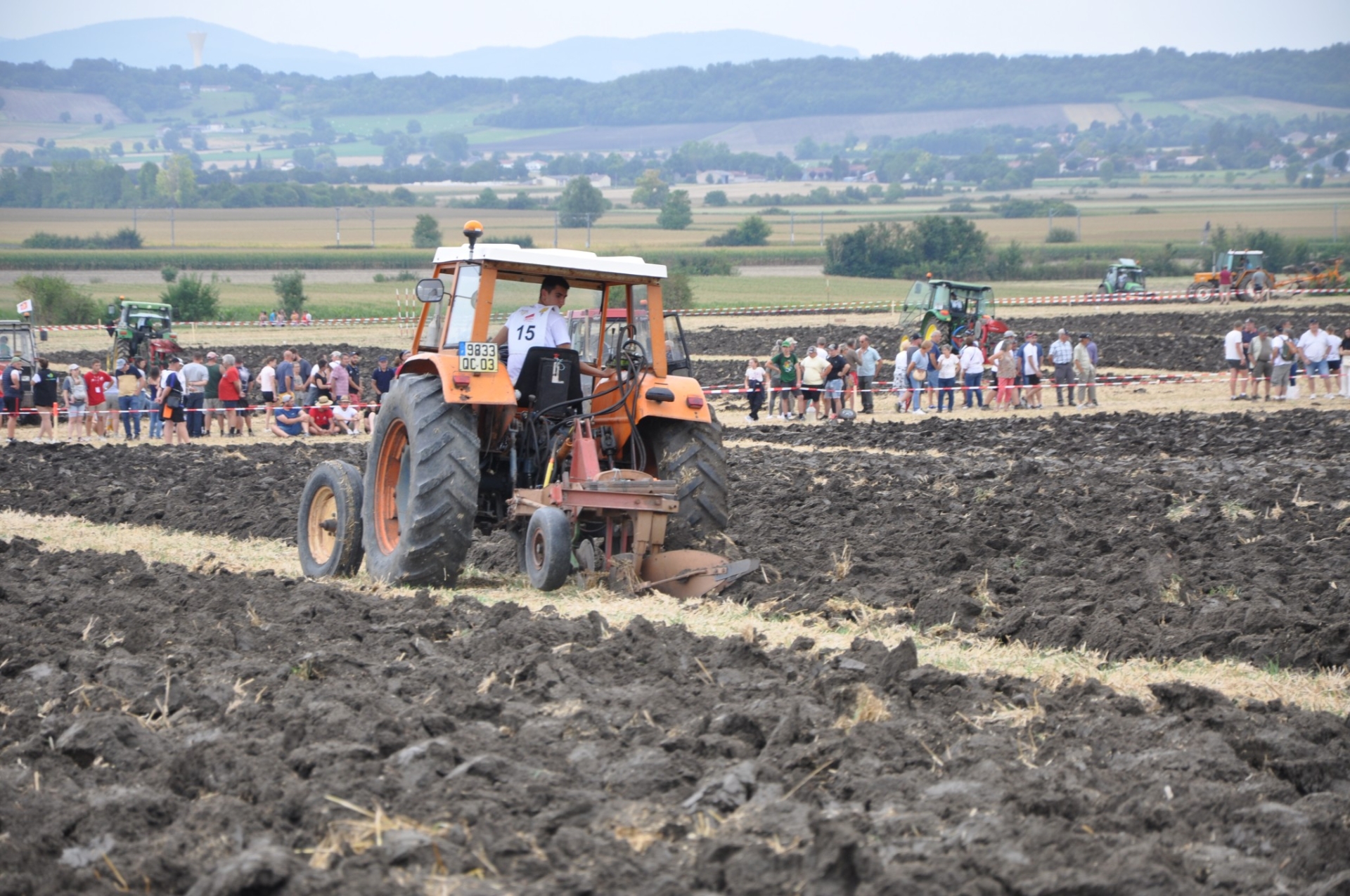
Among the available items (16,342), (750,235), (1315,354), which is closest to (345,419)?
(16,342)

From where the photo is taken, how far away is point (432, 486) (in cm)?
862

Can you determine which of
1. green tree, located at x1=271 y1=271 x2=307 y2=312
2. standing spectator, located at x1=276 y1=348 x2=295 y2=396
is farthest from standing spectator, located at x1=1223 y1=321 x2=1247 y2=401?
green tree, located at x1=271 y1=271 x2=307 y2=312

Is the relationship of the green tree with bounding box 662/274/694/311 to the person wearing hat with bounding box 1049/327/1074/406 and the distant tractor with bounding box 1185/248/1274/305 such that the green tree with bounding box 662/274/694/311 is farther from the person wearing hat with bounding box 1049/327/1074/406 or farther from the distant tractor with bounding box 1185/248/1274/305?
the person wearing hat with bounding box 1049/327/1074/406

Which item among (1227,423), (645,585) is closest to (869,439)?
(1227,423)

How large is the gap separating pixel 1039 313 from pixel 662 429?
43.3 metres

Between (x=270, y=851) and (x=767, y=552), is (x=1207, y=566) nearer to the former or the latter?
(x=767, y=552)

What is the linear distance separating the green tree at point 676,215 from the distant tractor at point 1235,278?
5695 cm

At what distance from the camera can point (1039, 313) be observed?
50.5m

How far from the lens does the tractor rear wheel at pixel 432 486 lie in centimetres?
866

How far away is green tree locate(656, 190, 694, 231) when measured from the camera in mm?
105875

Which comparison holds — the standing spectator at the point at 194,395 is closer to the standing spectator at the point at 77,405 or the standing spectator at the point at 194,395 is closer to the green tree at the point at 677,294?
the standing spectator at the point at 77,405

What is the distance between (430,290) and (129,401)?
15038 millimetres

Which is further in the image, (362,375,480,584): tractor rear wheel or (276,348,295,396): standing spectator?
(276,348,295,396): standing spectator

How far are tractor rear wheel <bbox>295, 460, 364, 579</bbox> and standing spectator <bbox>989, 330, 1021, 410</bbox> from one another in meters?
16.8
